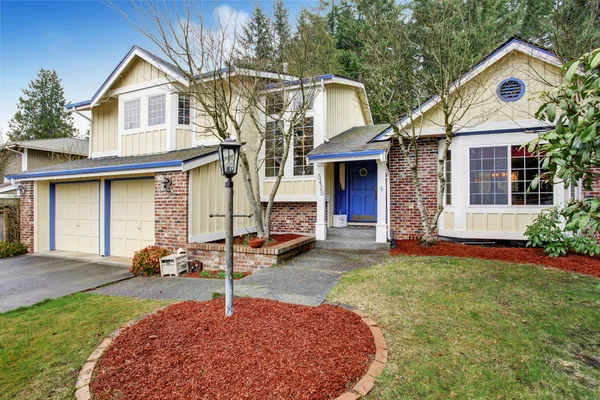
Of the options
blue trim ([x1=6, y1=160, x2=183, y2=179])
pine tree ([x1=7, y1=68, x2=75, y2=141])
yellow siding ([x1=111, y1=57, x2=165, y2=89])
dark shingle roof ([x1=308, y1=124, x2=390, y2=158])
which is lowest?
blue trim ([x1=6, y1=160, x2=183, y2=179])

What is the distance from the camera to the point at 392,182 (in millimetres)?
8680

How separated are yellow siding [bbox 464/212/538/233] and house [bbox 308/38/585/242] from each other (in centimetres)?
2

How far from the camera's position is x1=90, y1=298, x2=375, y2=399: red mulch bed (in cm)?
237

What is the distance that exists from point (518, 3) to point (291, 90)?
540 inches

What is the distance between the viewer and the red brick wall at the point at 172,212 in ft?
23.9

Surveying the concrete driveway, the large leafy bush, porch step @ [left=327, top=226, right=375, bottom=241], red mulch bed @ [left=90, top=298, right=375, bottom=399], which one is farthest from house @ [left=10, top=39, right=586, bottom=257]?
the large leafy bush

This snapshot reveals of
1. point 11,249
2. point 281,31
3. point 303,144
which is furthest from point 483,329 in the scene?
point 11,249

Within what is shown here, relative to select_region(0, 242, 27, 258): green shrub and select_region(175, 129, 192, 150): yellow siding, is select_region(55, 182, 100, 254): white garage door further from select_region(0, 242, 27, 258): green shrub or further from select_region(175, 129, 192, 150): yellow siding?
select_region(175, 129, 192, 150): yellow siding

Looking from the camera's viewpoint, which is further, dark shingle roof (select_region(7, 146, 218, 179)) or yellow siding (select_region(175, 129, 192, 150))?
yellow siding (select_region(175, 129, 192, 150))

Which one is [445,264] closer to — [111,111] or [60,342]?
[60,342]

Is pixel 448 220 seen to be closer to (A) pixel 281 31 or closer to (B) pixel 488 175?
(B) pixel 488 175

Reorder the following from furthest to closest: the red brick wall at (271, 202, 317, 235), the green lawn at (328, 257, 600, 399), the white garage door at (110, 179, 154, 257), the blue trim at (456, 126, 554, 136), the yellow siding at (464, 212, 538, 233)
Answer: the red brick wall at (271, 202, 317, 235), the white garage door at (110, 179, 154, 257), the yellow siding at (464, 212, 538, 233), the blue trim at (456, 126, 554, 136), the green lawn at (328, 257, 600, 399)

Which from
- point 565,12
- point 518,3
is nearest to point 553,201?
point 565,12

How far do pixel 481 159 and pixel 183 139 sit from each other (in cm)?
874
